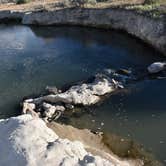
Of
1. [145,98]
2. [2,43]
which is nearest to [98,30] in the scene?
[2,43]

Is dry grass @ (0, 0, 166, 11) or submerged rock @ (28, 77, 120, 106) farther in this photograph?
dry grass @ (0, 0, 166, 11)

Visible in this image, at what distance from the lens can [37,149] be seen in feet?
54.6

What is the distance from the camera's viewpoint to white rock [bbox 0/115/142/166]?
16.1 metres

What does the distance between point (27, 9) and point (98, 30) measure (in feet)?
55.8

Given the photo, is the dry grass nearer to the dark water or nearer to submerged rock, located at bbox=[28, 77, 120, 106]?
the dark water

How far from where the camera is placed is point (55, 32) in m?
47.2

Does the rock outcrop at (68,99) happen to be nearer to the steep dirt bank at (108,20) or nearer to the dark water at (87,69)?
the dark water at (87,69)

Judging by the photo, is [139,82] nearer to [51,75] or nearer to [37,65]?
[51,75]

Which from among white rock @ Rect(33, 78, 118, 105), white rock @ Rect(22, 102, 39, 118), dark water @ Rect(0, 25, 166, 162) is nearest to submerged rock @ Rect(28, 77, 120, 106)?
white rock @ Rect(33, 78, 118, 105)

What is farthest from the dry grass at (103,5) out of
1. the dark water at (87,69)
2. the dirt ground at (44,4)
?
the dark water at (87,69)

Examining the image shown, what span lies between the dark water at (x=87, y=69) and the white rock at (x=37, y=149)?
14.2 feet

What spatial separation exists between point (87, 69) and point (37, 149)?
53.7 feet

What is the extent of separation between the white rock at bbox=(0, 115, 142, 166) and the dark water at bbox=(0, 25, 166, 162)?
4332 mm

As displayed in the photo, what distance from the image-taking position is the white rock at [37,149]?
16078mm
